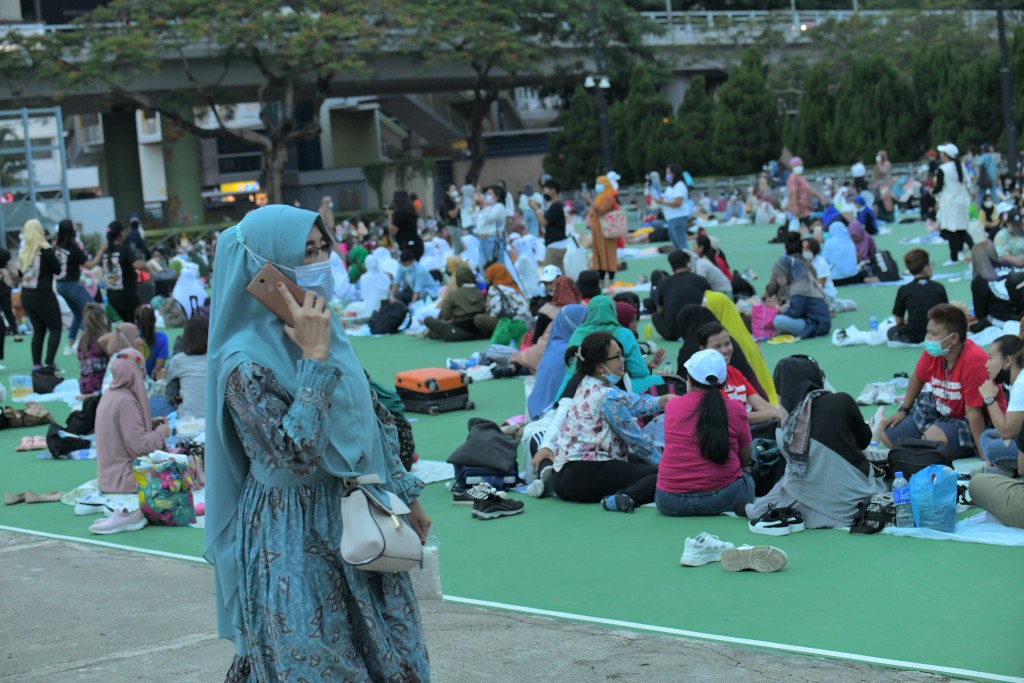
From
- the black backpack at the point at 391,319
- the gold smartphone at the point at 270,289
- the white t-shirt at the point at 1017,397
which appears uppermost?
the gold smartphone at the point at 270,289

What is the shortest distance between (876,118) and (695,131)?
6111 millimetres

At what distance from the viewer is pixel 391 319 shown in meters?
18.1

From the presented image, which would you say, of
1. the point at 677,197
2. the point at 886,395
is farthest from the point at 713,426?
the point at 677,197

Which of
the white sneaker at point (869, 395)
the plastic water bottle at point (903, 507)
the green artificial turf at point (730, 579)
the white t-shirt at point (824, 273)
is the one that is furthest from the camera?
the white t-shirt at point (824, 273)

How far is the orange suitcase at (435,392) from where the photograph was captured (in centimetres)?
1205

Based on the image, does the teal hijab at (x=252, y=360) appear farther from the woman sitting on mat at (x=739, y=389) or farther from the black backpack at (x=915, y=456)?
the woman sitting on mat at (x=739, y=389)

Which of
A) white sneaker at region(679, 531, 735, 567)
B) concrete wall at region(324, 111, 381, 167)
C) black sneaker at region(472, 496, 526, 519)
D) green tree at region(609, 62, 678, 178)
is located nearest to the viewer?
white sneaker at region(679, 531, 735, 567)

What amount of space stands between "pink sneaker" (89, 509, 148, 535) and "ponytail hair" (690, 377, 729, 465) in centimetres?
363

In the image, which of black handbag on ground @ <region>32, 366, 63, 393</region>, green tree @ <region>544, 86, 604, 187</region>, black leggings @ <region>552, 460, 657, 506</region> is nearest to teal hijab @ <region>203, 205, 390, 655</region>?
black leggings @ <region>552, 460, 657, 506</region>

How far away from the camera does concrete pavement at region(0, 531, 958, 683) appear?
513 centimetres

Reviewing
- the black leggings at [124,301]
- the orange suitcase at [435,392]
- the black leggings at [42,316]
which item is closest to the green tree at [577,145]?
the black leggings at [124,301]

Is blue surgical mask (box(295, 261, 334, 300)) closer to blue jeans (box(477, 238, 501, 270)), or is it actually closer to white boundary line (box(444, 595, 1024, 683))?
white boundary line (box(444, 595, 1024, 683))

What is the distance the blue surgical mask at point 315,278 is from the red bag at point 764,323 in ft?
37.9

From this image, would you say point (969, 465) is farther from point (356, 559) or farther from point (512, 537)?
point (356, 559)
